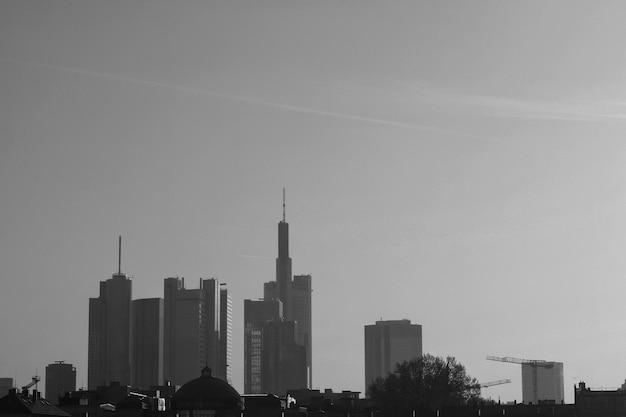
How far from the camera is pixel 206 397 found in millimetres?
187625

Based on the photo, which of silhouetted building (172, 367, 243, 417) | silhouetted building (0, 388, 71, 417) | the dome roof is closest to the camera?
silhouetted building (0, 388, 71, 417)

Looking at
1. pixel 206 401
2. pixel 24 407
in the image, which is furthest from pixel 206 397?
pixel 24 407

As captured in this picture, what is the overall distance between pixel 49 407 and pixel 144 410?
2667cm

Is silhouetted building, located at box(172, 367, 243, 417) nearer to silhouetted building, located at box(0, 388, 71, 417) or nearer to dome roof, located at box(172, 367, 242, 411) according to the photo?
dome roof, located at box(172, 367, 242, 411)

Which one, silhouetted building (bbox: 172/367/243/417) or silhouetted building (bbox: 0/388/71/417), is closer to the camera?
silhouetted building (bbox: 0/388/71/417)

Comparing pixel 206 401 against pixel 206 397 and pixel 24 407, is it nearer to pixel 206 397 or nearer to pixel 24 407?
pixel 206 397

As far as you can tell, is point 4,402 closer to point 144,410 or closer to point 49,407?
point 49,407

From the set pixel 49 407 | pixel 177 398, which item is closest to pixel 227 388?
pixel 177 398

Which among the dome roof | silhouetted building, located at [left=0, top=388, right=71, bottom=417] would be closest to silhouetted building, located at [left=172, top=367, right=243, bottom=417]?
the dome roof

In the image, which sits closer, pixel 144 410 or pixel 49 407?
pixel 49 407

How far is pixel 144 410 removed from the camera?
198750 millimetres

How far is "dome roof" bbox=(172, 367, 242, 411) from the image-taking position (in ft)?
614

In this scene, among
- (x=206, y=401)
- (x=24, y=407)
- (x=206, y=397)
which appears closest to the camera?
(x=24, y=407)

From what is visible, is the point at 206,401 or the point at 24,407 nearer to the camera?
the point at 24,407
